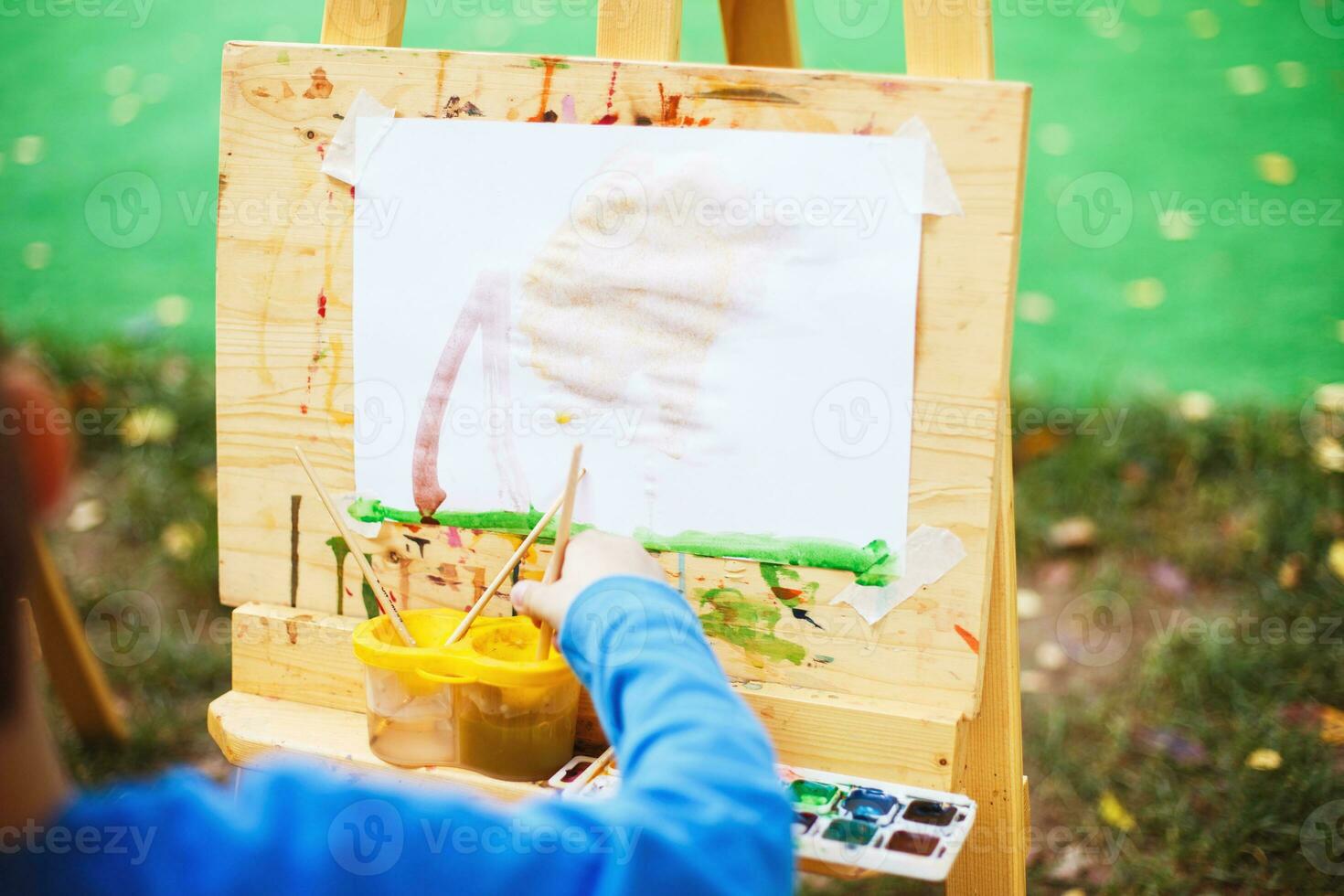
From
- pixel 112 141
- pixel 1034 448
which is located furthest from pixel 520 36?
pixel 1034 448

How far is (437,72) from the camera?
1247mm

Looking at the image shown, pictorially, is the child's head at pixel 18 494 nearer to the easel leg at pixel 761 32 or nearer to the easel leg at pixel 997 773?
the easel leg at pixel 997 773

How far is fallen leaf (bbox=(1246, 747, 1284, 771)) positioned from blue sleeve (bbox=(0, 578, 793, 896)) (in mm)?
1669

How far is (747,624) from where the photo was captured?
1225 millimetres

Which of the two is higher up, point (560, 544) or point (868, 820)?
point (560, 544)

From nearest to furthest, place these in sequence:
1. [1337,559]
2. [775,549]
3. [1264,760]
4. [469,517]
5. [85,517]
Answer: [775,549] → [469,517] → [1264,760] → [1337,559] → [85,517]

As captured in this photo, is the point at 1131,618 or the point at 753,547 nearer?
the point at 753,547

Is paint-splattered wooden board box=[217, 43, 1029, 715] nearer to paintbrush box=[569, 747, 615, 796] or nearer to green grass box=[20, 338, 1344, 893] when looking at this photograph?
paintbrush box=[569, 747, 615, 796]

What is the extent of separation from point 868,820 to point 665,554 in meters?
0.34

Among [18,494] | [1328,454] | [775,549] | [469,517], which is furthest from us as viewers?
[1328,454]

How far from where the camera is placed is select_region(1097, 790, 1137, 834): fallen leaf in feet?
7.07

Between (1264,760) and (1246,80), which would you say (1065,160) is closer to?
(1246,80)

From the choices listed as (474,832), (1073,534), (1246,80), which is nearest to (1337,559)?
(1073,534)

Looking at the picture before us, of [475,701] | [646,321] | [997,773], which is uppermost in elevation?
[646,321]
